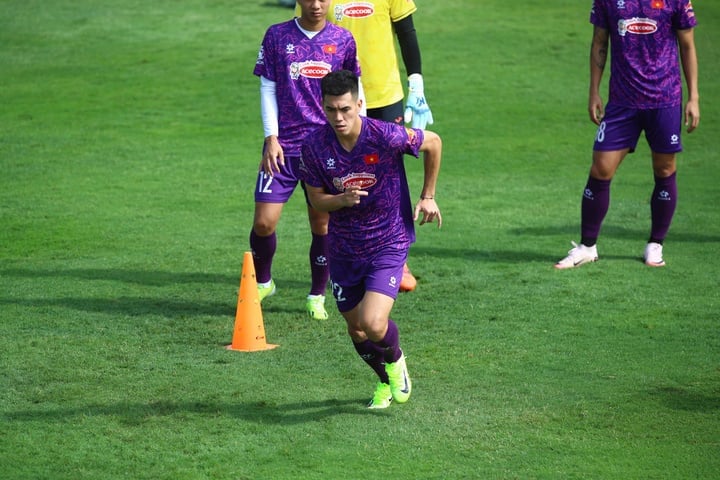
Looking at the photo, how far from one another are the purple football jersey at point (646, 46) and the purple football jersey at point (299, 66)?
268cm

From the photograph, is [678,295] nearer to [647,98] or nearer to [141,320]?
[647,98]

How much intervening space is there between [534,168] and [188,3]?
10.9 meters

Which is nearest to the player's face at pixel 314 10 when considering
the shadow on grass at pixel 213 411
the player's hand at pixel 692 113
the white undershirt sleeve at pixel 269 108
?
the white undershirt sleeve at pixel 269 108

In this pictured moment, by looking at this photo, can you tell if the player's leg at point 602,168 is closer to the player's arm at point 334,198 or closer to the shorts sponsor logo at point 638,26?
the shorts sponsor logo at point 638,26

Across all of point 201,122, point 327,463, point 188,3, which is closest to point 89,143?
point 201,122

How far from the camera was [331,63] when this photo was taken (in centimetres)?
782

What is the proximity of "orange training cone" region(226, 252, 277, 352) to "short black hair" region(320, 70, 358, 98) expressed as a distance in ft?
6.10

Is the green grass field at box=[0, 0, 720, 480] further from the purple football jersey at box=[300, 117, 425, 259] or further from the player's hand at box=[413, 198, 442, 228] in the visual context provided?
the player's hand at box=[413, 198, 442, 228]

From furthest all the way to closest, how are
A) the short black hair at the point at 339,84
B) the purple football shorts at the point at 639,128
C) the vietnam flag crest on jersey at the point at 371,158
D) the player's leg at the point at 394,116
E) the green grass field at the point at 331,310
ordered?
the purple football shorts at the point at 639,128 → the player's leg at the point at 394,116 → the vietnam flag crest on jersey at the point at 371,158 → the short black hair at the point at 339,84 → the green grass field at the point at 331,310

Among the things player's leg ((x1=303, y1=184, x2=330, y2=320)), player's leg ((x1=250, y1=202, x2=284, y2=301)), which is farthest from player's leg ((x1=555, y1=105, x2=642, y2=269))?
player's leg ((x1=250, y1=202, x2=284, y2=301))

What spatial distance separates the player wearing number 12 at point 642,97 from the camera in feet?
30.8

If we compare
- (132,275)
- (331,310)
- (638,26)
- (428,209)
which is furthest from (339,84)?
(638,26)

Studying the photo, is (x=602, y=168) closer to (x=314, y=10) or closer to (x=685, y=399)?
(x=314, y=10)

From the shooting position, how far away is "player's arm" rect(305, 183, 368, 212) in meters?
5.96
